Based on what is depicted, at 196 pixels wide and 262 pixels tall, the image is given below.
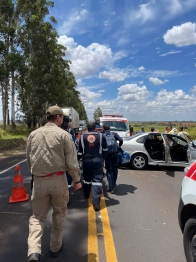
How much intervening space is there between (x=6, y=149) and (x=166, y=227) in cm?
1482

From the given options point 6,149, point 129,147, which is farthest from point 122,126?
point 6,149

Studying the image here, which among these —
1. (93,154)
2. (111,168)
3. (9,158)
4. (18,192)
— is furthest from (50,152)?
(9,158)

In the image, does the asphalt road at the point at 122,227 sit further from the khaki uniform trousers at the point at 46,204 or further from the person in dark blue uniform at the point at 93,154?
the person in dark blue uniform at the point at 93,154

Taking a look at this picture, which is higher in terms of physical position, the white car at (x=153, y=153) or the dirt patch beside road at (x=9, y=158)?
the white car at (x=153, y=153)

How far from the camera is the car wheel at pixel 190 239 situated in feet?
8.76

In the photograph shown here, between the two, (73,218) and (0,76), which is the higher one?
(0,76)

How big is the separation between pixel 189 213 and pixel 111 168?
3298 millimetres

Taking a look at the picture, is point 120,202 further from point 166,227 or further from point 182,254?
point 182,254

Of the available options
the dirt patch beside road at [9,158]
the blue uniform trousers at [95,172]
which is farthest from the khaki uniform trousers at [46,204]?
the dirt patch beside road at [9,158]

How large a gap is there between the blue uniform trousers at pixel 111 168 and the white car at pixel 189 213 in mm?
3148

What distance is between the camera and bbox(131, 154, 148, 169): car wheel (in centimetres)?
932

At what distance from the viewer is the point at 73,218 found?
4.39 metres

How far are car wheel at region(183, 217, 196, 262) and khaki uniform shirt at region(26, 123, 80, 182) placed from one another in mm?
1486

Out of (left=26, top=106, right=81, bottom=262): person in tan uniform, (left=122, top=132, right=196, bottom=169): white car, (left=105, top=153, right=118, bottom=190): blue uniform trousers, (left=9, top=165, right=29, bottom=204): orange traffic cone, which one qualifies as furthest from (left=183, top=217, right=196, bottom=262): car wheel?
(left=122, top=132, right=196, bottom=169): white car
